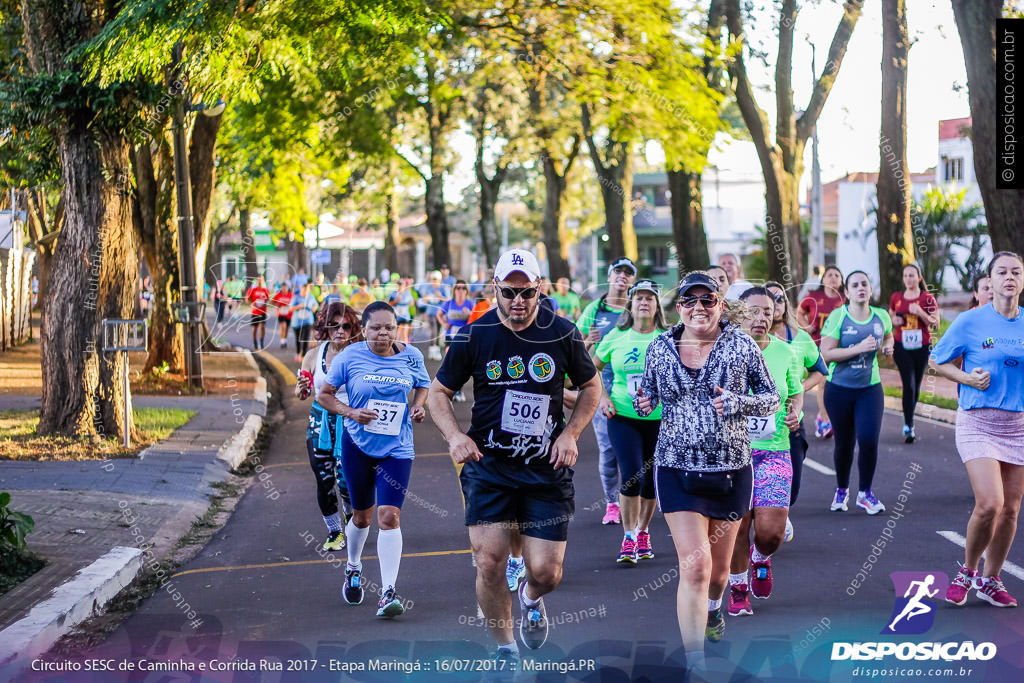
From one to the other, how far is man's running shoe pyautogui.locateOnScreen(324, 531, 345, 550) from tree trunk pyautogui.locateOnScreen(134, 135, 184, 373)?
13191mm

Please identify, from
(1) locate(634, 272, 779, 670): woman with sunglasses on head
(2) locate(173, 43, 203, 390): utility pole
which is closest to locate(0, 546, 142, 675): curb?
(1) locate(634, 272, 779, 670): woman with sunglasses on head

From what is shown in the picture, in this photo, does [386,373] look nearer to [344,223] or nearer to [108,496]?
[108,496]

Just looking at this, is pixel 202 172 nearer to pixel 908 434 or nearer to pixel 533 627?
pixel 908 434

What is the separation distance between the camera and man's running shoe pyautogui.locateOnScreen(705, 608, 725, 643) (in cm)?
587

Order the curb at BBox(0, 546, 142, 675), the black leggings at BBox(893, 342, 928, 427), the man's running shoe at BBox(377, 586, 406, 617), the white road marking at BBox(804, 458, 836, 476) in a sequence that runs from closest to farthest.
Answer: the curb at BBox(0, 546, 142, 675), the man's running shoe at BBox(377, 586, 406, 617), the white road marking at BBox(804, 458, 836, 476), the black leggings at BBox(893, 342, 928, 427)

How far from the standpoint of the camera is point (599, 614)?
648 centimetres

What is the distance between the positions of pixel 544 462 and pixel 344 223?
80.0 meters

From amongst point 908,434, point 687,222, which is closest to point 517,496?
point 908,434

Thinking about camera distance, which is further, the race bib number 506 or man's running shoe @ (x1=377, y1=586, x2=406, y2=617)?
man's running shoe @ (x1=377, y1=586, x2=406, y2=617)

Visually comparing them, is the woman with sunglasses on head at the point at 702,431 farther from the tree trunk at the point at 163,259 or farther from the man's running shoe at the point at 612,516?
the tree trunk at the point at 163,259

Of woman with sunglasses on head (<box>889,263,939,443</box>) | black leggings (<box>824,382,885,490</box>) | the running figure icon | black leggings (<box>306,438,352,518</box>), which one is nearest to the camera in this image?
the running figure icon

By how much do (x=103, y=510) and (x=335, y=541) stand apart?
2.06m

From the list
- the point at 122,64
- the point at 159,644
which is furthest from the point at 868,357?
the point at 122,64

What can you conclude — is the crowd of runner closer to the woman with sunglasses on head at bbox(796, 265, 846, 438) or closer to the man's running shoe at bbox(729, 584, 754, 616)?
the man's running shoe at bbox(729, 584, 754, 616)
